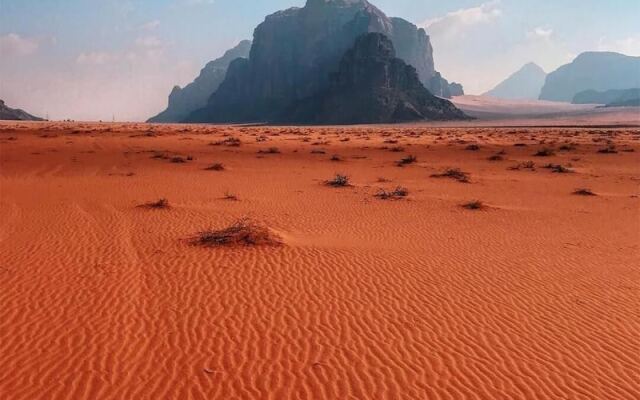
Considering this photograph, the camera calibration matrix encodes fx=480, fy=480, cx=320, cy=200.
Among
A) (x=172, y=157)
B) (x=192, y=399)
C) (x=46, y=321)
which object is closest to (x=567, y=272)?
(x=192, y=399)

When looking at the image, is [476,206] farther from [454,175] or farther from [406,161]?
[406,161]

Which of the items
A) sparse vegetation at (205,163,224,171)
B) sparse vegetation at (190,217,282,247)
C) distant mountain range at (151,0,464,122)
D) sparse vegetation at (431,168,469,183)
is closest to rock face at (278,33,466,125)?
distant mountain range at (151,0,464,122)

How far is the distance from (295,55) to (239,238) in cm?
16154

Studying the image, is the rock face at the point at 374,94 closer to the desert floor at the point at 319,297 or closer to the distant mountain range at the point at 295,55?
the distant mountain range at the point at 295,55

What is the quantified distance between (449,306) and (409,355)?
6.26ft

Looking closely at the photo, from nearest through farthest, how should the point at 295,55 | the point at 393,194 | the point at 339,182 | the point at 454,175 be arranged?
the point at 393,194, the point at 339,182, the point at 454,175, the point at 295,55

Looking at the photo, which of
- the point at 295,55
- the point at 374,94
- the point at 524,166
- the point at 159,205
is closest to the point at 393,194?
the point at 159,205

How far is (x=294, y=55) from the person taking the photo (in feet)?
541

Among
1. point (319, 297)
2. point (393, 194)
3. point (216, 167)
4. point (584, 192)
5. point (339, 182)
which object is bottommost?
point (319, 297)

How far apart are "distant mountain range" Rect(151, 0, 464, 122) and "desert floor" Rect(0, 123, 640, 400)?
12928 cm

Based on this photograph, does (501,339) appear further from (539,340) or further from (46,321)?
(46,321)

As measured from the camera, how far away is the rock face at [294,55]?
154000 mm

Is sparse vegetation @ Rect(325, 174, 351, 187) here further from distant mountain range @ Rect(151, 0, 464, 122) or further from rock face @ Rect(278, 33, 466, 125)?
distant mountain range @ Rect(151, 0, 464, 122)

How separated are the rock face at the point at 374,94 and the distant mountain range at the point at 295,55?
17513 mm
